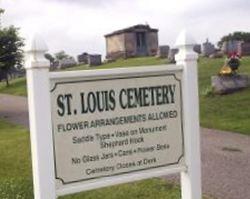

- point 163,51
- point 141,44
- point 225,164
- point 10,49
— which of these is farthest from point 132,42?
point 225,164

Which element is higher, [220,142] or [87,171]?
[87,171]

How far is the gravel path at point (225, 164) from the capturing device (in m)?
7.79

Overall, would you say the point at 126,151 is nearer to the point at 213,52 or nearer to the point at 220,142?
the point at 220,142

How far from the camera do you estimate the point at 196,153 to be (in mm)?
5402

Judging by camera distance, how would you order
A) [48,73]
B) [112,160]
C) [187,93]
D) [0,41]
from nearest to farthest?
[48,73]
[112,160]
[187,93]
[0,41]

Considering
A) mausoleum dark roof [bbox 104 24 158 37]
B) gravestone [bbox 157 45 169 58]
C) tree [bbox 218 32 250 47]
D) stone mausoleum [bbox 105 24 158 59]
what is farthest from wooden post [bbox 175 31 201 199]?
tree [bbox 218 32 250 47]

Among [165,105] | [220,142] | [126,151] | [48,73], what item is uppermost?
[48,73]

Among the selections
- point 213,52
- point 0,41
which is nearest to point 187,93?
point 0,41

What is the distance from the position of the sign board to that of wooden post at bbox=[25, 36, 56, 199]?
7 cm

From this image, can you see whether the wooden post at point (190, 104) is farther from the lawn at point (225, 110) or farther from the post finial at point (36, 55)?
the lawn at point (225, 110)

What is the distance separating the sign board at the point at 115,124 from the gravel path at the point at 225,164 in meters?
2.60

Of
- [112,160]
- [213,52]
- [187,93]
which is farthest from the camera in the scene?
[213,52]

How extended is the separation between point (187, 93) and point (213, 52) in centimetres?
3060

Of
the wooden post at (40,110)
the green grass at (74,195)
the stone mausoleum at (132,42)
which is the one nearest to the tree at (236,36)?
the stone mausoleum at (132,42)
